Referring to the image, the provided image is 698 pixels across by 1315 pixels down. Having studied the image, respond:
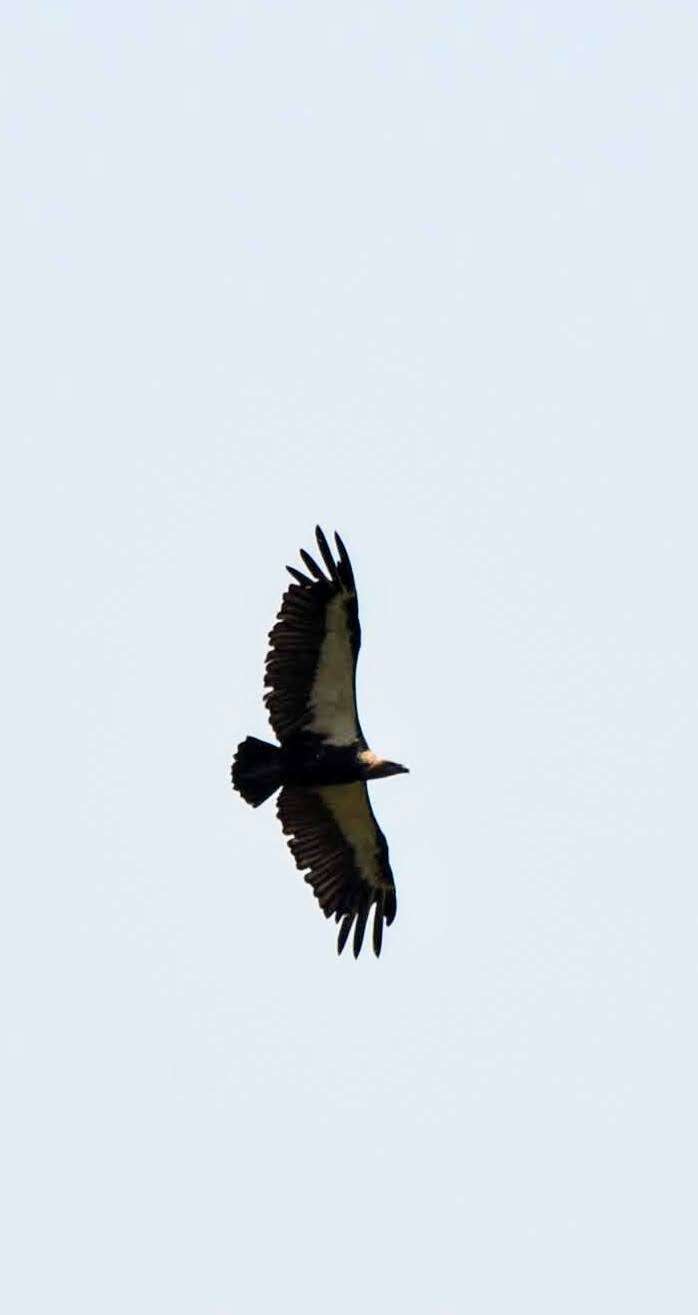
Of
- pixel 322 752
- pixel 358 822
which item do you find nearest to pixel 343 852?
pixel 358 822

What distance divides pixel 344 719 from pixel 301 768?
723 mm

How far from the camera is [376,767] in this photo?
99.0 feet

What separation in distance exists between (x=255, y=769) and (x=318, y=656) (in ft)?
4.67

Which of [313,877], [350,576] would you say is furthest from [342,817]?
[350,576]

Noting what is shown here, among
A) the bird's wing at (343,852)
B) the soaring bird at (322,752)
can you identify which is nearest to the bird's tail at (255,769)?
the soaring bird at (322,752)

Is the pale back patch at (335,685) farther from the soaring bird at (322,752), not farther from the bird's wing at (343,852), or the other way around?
the bird's wing at (343,852)

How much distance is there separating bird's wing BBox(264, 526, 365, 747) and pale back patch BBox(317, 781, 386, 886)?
3.19ft

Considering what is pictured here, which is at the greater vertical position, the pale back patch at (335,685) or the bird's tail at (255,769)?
the pale back patch at (335,685)

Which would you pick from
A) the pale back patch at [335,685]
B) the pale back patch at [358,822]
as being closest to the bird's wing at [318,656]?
the pale back patch at [335,685]

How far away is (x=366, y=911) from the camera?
31.3 meters

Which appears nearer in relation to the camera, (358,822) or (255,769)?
(255,769)

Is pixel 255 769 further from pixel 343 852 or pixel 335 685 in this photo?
pixel 343 852

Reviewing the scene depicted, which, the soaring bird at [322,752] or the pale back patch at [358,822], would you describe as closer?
the soaring bird at [322,752]

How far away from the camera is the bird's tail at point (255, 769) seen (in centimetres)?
2970
